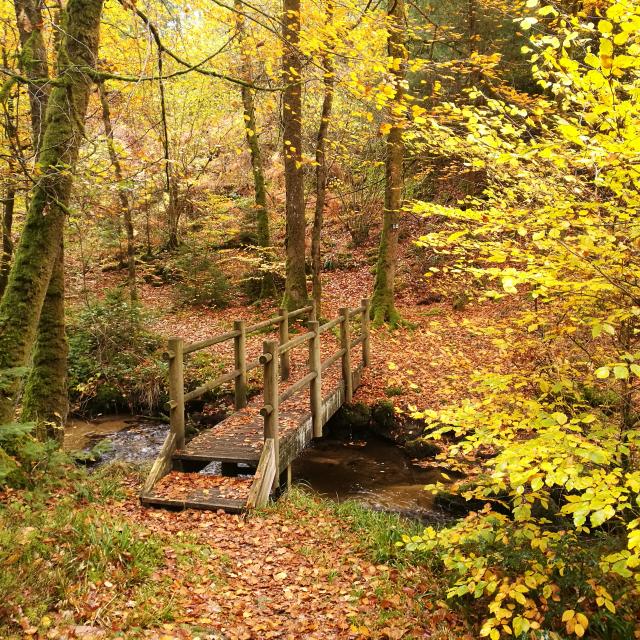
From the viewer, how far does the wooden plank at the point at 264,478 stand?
5.85 m

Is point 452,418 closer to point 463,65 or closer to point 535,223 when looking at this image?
point 535,223

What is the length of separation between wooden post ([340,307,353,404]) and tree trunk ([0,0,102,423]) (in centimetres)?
547

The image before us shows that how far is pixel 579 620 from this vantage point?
359 cm

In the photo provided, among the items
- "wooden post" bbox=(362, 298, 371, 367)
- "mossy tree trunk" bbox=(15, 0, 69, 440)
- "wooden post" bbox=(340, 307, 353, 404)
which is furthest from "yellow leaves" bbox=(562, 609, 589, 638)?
"wooden post" bbox=(362, 298, 371, 367)

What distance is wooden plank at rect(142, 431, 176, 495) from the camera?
6.06 meters

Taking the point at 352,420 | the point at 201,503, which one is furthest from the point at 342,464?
the point at 201,503

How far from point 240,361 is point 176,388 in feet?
5.95

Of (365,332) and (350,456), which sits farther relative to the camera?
(365,332)

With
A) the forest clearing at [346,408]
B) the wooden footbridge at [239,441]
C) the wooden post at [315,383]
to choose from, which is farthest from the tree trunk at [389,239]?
the wooden post at [315,383]

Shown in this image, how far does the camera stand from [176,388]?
653 centimetres

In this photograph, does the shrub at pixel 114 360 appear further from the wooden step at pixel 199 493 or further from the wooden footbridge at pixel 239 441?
the wooden step at pixel 199 493

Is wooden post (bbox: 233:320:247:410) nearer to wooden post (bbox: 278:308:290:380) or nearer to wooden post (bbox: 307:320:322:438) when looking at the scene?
wooden post (bbox: 307:320:322:438)

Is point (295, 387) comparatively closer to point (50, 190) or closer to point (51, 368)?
point (51, 368)

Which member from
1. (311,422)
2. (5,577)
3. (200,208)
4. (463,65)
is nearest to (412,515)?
(311,422)
